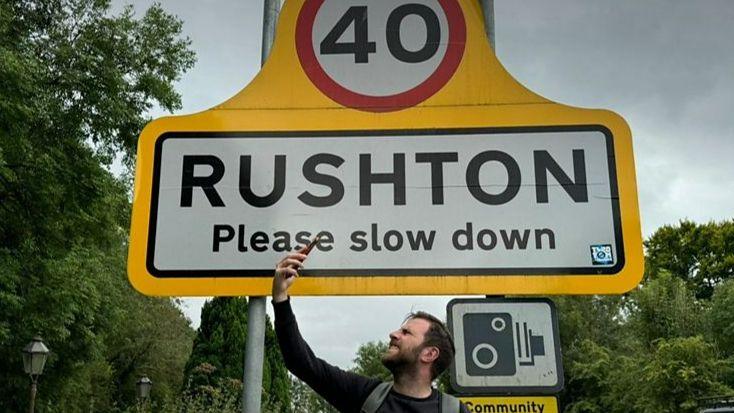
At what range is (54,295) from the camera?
12.0 meters

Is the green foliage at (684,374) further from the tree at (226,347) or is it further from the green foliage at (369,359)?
the green foliage at (369,359)

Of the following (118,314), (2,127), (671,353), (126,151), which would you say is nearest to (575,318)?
(671,353)

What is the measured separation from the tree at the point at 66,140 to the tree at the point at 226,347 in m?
11.1

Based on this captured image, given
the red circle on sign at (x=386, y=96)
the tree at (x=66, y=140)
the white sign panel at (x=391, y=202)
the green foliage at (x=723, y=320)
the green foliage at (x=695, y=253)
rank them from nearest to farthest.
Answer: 1. the white sign panel at (x=391, y=202)
2. the red circle on sign at (x=386, y=96)
3. the tree at (x=66, y=140)
4. the green foliage at (x=723, y=320)
5. the green foliage at (x=695, y=253)

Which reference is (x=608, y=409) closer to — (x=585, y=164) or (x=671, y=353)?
(x=671, y=353)

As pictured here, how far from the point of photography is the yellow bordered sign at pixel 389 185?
92.9 inches

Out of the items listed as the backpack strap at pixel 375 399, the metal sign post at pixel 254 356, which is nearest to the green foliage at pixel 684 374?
the metal sign post at pixel 254 356

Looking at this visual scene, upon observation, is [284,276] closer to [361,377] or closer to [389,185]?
[361,377]

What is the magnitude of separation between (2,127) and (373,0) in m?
10.3

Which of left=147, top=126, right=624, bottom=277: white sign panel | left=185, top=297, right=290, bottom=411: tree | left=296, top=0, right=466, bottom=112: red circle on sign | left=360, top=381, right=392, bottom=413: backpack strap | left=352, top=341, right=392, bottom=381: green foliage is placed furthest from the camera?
left=352, top=341, right=392, bottom=381: green foliage

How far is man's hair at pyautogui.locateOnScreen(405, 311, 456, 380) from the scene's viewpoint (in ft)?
7.02

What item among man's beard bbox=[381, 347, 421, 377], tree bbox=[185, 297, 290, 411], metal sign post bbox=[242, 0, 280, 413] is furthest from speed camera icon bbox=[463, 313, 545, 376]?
tree bbox=[185, 297, 290, 411]

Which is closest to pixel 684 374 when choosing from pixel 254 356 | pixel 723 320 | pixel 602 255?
pixel 723 320

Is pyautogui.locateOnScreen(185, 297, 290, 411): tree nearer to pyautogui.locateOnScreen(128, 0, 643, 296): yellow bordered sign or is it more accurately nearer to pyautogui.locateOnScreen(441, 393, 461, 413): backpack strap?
pyautogui.locateOnScreen(128, 0, 643, 296): yellow bordered sign
